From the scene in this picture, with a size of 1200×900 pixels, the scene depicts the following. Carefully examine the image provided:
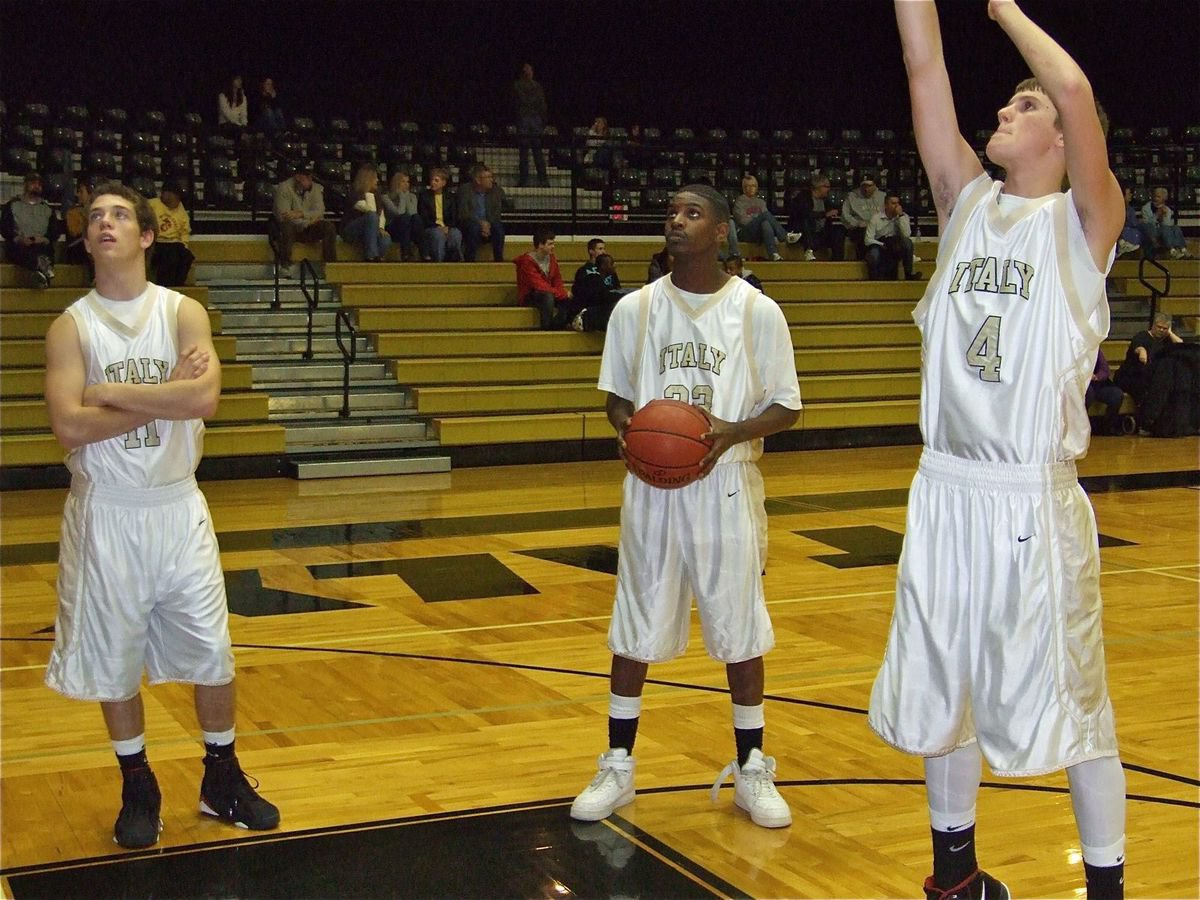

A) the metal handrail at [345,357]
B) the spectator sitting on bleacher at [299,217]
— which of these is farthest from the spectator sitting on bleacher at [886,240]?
the metal handrail at [345,357]

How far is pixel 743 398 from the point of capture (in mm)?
4152

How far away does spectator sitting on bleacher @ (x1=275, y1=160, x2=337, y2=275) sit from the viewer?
14.2m

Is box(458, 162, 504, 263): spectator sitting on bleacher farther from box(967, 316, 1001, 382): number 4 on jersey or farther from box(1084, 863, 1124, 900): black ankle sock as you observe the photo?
box(1084, 863, 1124, 900): black ankle sock

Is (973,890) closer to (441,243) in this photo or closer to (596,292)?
(596,292)

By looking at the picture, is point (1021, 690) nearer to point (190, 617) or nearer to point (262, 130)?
point (190, 617)

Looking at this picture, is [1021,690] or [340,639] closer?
[1021,690]

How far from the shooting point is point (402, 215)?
47.6ft

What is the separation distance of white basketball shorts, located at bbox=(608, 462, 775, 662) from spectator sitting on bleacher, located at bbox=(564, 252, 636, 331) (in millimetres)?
9400

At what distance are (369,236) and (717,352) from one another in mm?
10625

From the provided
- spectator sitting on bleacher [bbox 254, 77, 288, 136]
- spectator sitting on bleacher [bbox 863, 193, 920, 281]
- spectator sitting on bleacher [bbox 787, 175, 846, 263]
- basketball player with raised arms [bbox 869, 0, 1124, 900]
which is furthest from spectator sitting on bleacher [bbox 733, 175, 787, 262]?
basketball player with raised arms [bbox 869, 0, 1124, 900]

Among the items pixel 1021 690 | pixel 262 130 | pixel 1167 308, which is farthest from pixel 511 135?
pixel 1021 690

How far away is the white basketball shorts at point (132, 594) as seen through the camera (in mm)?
3973

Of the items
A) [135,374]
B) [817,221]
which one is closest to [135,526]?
[135,374]

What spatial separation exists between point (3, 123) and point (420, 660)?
10892mm
